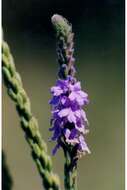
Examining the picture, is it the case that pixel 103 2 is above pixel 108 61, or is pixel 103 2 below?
above

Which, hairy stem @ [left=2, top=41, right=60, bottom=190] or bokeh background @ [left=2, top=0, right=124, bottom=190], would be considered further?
bokeh background @ [left=2, top=0, right=124, bottom=190]

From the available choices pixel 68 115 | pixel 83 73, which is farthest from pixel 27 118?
pixel 83 73

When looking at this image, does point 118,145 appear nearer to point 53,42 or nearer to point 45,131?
point 45,131

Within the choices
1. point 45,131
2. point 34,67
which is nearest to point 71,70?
point 45,131

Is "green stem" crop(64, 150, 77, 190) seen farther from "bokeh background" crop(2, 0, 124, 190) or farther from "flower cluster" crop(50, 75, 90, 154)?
"bokeh background" crop(2, 0, 124, 190)

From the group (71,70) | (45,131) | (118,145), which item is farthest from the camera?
(118,145)

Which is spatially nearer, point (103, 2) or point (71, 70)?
point (71, 70)

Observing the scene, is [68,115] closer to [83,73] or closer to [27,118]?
[27,118]

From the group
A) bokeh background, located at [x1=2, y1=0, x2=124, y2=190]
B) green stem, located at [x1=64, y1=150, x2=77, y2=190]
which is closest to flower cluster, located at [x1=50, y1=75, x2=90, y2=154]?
green stem, located at [x1=64, y1=150, x2=77, y2=190]
